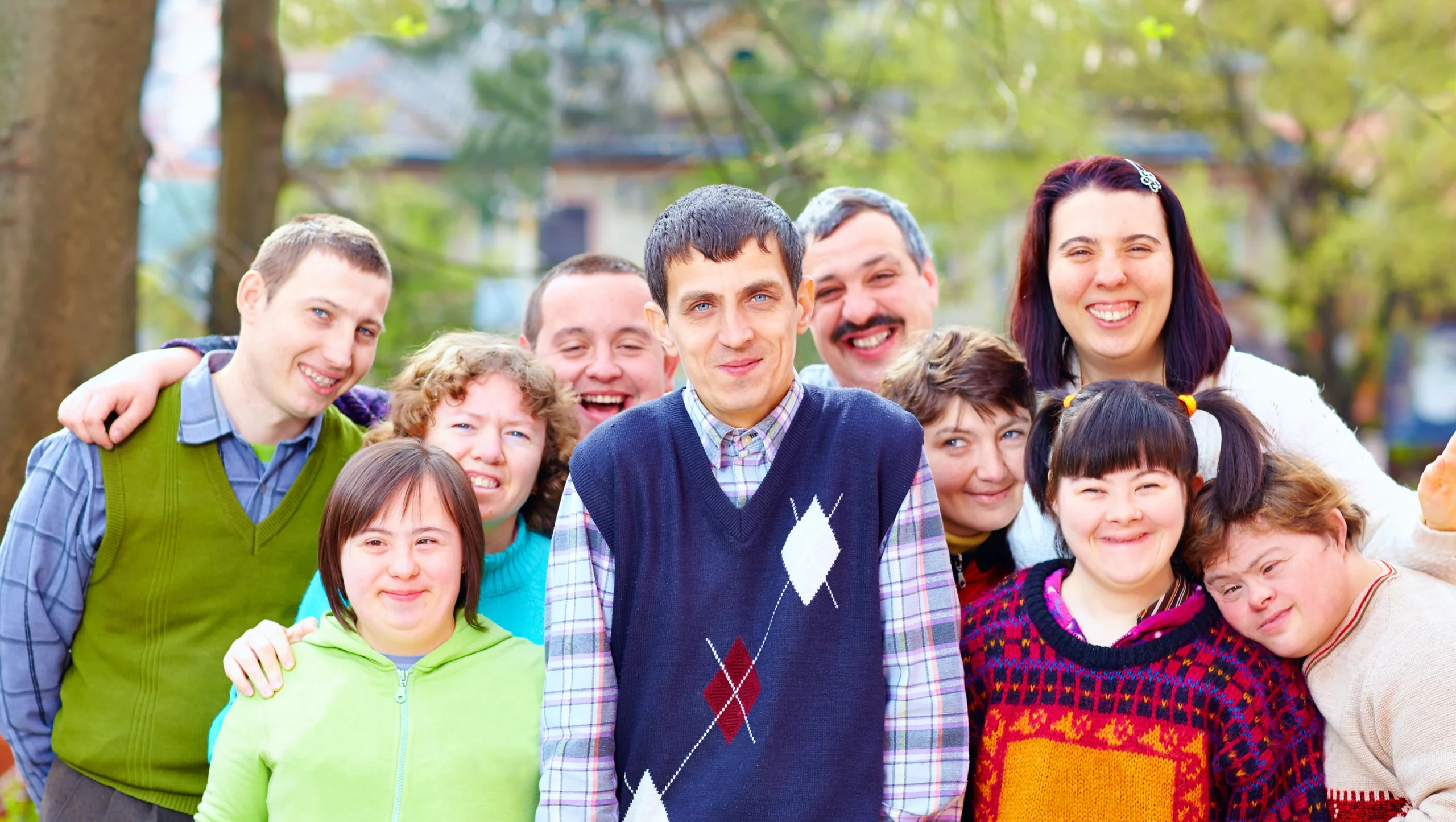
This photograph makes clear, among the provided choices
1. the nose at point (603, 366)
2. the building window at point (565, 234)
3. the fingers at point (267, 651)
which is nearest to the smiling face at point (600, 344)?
the nose at point (603, 366)

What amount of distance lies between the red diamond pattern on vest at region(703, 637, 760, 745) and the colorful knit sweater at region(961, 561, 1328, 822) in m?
0.54

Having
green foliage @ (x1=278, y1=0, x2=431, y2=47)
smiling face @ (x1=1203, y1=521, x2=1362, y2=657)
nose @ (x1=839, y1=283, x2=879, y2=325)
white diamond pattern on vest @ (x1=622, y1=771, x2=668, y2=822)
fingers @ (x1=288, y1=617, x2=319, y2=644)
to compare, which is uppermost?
green foliage @ (x1=278, y1=0, x2=431, y2=47)

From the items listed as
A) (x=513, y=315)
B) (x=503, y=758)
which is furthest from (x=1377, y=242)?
(x=503, y=758)

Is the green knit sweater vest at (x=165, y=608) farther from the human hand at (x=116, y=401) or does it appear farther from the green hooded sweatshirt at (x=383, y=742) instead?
the green hooded sweatshirt at (x=383, y=742)

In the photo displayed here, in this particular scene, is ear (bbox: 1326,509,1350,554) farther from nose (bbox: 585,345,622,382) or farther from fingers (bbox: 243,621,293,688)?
Result: fingers (bbox: 243,621,293,688)

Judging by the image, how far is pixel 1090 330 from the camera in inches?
117

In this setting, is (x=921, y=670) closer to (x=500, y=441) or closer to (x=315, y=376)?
(x=500, y=441)

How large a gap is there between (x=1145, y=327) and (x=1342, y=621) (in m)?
0.79

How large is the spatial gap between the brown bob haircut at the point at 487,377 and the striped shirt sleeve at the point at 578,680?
1.82 feet

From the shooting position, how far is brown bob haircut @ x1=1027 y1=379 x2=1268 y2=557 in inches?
98.9

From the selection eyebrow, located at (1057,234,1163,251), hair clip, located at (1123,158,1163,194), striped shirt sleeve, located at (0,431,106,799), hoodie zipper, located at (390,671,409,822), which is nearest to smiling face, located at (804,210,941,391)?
eyebrow, located at (1057,234,1163,251)

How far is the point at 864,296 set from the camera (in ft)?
12.5

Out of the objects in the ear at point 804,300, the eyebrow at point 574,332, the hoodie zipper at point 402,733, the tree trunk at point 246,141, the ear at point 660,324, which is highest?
the tree trunk at point 246,141

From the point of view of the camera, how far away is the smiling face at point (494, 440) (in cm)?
288
